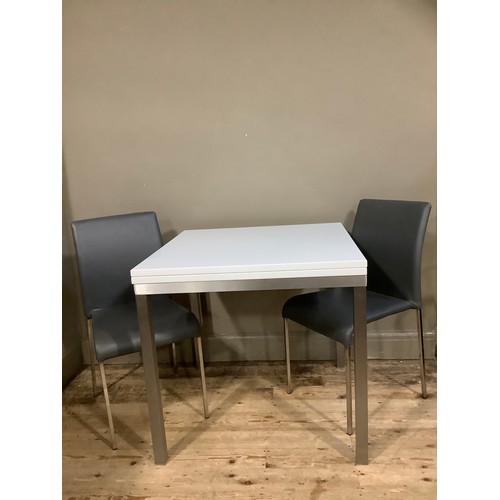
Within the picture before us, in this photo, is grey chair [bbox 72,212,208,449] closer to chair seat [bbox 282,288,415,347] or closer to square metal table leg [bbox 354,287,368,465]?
chair seat [bbox 282,288,415,347]

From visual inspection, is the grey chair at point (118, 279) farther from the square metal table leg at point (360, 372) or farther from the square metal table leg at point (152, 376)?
the square metal table leg at point (360, 372)

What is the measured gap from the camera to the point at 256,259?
1.51 meters

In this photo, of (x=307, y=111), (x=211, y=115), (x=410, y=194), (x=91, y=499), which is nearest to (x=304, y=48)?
(x=307, y=111)

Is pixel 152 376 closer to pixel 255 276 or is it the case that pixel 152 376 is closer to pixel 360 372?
pixel 255 276

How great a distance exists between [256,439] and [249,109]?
1497 millimetres

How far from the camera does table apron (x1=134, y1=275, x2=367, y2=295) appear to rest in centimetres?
144

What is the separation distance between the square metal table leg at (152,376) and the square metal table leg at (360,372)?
0.69m

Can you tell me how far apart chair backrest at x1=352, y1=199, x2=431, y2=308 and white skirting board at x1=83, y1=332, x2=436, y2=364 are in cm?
50

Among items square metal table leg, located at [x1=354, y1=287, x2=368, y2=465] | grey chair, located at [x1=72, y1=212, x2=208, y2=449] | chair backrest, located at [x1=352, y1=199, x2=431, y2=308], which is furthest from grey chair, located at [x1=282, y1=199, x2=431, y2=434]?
grey chair, located at [x1=72, y1=212, x2=208, y2=449]

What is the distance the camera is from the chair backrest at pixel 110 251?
6.47ft

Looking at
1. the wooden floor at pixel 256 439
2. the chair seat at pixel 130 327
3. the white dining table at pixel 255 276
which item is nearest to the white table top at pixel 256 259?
the white dining table at pixel 255 276

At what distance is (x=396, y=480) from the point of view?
1512 millimetres

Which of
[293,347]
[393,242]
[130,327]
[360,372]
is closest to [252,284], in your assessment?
[360,372]
